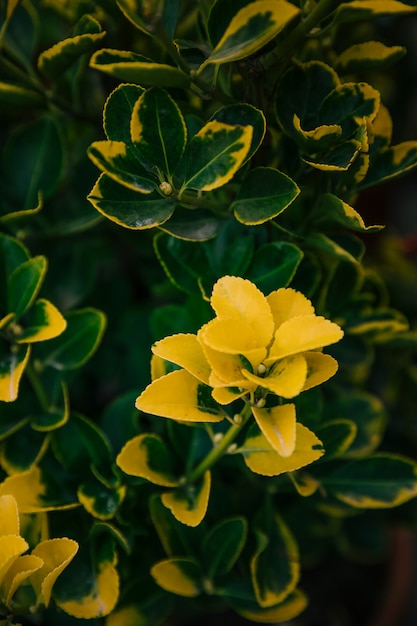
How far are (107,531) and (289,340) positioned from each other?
0.96ft

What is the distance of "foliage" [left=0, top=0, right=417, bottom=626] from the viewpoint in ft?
1.54

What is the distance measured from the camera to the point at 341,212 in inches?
19.6

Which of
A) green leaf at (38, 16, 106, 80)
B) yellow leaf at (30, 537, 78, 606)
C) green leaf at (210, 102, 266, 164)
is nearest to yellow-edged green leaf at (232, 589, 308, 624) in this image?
yellow leaf at (30, 537, 78, 606)

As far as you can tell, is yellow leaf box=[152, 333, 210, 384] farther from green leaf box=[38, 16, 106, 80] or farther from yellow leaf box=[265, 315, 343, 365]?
green leaf box=[38, 16, 106, 80]

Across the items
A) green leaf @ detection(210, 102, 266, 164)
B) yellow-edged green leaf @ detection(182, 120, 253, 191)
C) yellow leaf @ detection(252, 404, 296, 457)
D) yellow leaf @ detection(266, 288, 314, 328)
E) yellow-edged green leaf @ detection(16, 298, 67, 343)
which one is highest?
green leaf @ detection(210, 102, 266, 164)

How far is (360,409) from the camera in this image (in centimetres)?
76

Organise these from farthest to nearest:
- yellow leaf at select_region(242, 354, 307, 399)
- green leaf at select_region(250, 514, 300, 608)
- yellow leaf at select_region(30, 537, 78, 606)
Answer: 1. green leaf at select_region(250, 514, 300, 608)
2. yellow leaf at select_region(30, 537, 78, 606)
3. yellow leaf at select_region(242, 354, 307, 399)

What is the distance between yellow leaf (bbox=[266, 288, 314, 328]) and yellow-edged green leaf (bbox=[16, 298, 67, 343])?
18 cm

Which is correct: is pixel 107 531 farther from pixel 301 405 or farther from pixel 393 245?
pixel 393 245

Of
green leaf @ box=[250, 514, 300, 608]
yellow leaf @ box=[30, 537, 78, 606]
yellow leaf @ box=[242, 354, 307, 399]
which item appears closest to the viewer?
yellow leaf @ box=[242, 354, 307, 399]

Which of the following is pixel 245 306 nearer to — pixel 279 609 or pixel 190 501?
pixel 190 501

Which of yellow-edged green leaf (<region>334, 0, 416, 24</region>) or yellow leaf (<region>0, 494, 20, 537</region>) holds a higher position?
yellow-edged green leaf (<region>334, 0, 416, 24</region>)

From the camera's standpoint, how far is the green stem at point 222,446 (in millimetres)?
485

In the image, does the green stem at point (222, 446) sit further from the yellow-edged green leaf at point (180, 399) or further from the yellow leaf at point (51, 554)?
the yellow leaf at point (51, 554)
